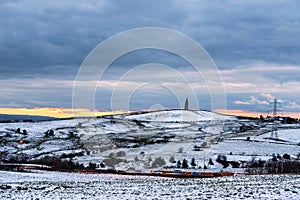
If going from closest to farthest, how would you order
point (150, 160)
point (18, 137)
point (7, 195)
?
point (7, 195), point (150, 160), point (18, 137)

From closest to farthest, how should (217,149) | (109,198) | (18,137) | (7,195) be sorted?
(109,198), (7,195), (217,149), (18,137)

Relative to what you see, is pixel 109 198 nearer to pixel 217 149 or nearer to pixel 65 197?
pixel 65 197

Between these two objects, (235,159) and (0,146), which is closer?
(235,159)

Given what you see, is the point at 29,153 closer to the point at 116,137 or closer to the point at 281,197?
the point at 116,137

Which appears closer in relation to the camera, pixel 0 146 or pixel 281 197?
pixel 281 197

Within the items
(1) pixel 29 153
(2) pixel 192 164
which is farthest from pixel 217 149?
(1) pixel 29 153

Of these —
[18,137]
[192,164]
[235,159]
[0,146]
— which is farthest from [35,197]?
[18,137]

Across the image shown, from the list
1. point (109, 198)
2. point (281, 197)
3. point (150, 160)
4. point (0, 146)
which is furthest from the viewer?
point (0, 146)

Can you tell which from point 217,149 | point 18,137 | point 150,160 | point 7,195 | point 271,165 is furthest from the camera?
point 18,137
